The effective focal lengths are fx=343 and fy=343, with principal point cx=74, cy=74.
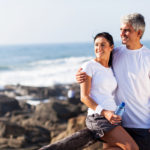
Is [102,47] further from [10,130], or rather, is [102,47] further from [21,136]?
[10,130]

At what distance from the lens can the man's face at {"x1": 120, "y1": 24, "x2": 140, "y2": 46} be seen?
3.30 metres

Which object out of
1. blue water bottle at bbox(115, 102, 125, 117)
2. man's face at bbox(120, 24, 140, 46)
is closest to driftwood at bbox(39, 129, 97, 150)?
blue water bottle at bbox(115, 102, 125, 117)

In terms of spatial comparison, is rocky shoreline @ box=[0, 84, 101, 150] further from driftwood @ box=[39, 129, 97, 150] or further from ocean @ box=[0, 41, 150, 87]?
ocean @ box=[0, 41, 150, 87]

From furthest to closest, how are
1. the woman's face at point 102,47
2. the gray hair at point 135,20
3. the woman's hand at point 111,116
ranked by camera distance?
the gray hair at point 135,20 → the woman's face at point 102,47 → the woman's hand at point 111,116

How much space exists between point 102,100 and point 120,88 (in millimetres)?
295

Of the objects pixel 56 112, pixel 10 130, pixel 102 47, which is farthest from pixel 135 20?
pixel 56 112

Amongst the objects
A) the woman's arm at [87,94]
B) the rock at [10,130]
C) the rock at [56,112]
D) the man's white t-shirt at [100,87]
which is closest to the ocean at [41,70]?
the man's white t-shirt at [100,87]

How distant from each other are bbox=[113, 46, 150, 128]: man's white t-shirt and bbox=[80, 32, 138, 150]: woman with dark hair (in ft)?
0.44

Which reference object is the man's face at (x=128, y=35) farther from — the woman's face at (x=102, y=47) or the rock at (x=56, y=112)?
the rock at (x=56, y=112)

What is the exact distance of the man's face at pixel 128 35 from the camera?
3.30 m

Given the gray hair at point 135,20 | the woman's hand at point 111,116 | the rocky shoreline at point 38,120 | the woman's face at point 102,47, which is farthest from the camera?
the rocky shoreline at point 38,120

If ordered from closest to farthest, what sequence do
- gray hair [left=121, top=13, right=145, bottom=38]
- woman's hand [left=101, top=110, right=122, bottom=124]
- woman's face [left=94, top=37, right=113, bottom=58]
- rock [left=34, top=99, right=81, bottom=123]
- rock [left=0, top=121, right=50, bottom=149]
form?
woman's hand [left=101, top=110, right=122, bottom=124], woman's face [left=94, top=37, right=113, bottom=58], gray hair [left=121, top=13, right=145, bottom=38], rock [left=0, top=121, right=50, bottom=149], rock [left=34, top=99, right=81, bottom=123]

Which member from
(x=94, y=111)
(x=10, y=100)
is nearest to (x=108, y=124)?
(x=94, y=111)

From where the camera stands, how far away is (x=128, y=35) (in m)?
3.31
